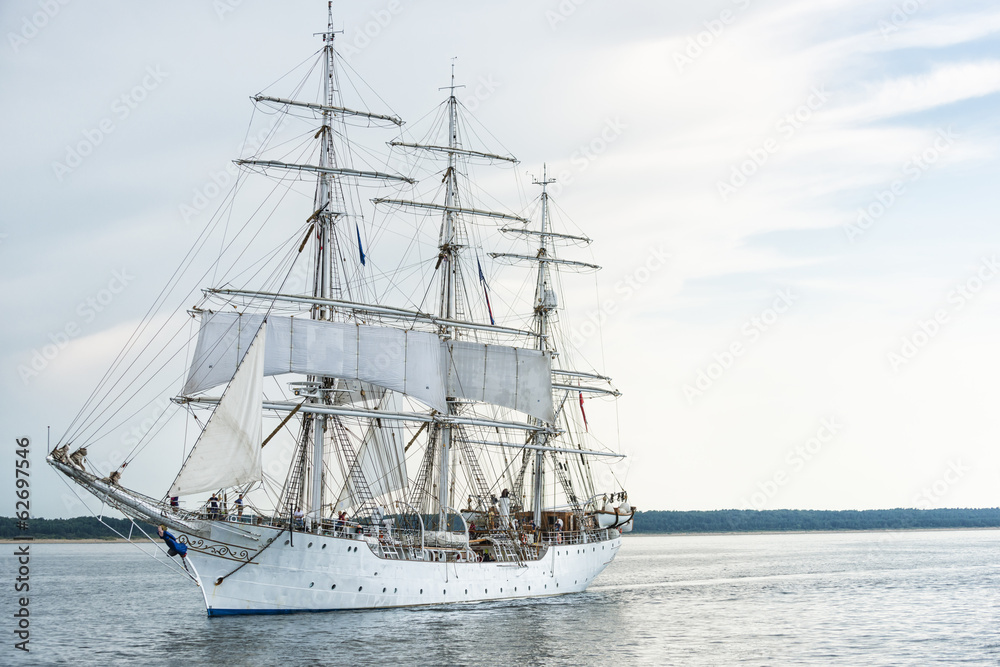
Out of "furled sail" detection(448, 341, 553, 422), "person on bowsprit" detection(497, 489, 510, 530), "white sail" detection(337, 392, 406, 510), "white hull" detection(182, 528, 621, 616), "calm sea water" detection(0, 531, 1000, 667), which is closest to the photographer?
"calm sea water" detection(0, 531, 1000, 667)

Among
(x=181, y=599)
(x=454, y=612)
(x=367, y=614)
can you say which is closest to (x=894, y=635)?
(x=454, y=612)

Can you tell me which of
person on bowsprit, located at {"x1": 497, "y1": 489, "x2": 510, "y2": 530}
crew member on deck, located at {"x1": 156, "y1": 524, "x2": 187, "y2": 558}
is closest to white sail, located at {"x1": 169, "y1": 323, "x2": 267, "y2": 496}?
crew member on deck, located at {"x1": 156, "y1": 524, "x2": 187, "y2": 558}

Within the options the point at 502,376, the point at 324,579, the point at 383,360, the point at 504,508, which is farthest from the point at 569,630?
the point at 502,376

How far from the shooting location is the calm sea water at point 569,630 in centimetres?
3334

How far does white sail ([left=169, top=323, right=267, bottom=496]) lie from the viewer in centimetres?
3819

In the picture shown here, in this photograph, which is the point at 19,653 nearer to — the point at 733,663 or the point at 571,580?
the point at 733,663

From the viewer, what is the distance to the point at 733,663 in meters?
33.1

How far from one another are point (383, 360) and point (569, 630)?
1735 centimetres

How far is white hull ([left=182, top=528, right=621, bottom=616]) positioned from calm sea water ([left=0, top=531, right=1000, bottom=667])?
0.74 meters

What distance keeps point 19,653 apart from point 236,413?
11408mm

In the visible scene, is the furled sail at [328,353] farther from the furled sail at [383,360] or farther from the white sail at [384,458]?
the white sail at [384,458]

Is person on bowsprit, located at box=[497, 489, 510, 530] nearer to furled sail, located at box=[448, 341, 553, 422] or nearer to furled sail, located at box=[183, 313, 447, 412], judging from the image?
furled sail, located at box=[448, 341, 553, 422]

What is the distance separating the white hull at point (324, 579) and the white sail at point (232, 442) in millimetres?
2695

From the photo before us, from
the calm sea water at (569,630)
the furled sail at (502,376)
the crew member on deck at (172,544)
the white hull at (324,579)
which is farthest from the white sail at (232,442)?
the furled sail at (502,376)
